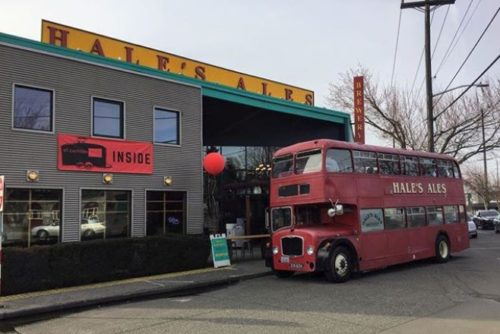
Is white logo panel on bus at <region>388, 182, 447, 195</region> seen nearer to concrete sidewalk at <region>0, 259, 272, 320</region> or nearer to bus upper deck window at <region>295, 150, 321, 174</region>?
bus upper deck window at <region>295, 150, 321, 174</region>

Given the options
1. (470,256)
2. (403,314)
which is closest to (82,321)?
(403,314)

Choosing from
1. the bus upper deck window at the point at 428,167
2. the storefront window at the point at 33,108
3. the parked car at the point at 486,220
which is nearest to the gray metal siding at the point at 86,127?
the storefront window at the point at 33,108

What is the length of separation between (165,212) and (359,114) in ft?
39.1

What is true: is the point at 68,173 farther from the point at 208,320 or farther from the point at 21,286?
the point at 208,320

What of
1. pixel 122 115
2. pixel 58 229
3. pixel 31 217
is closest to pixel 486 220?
pixel 122 115

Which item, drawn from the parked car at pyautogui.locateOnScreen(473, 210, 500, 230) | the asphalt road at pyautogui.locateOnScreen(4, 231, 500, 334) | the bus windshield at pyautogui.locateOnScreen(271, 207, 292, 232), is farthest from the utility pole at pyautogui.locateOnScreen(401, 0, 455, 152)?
the parked car at pyautogui.locateOnScreen(473, 210, 500, 230)

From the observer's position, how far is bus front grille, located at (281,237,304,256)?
46.3 ft

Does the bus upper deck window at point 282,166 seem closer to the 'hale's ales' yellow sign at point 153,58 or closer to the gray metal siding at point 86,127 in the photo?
the gray metal siding at point 86,127

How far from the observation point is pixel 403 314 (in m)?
9.38

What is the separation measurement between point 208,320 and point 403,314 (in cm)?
354

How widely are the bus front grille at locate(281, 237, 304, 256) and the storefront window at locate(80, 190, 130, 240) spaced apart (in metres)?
5.01

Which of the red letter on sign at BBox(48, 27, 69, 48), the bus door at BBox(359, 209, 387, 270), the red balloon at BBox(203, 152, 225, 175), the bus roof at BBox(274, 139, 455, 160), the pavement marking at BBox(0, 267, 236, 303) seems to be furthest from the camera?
the red letter on sign at BBox(48, 27, 69, 48)

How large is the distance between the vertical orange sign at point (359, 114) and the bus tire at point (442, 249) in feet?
22.4

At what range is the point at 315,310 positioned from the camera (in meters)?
10.0
